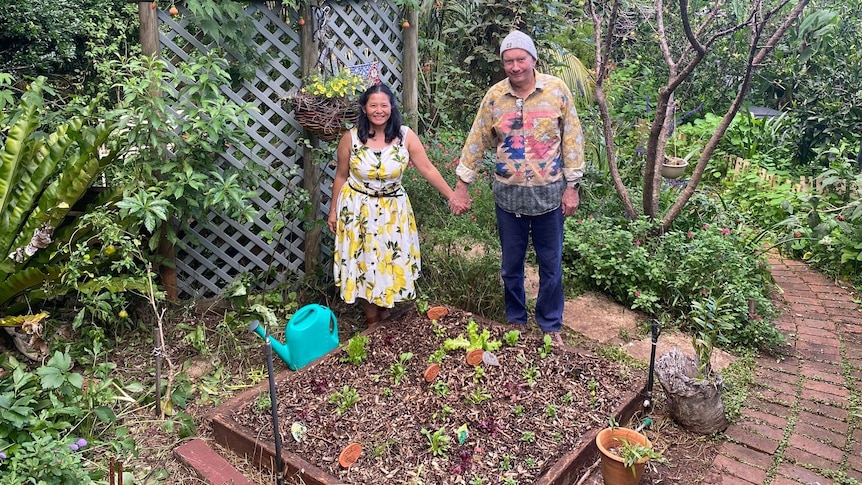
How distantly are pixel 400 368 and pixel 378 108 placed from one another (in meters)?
1.30

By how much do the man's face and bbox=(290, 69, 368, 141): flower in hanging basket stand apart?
93 centimetres

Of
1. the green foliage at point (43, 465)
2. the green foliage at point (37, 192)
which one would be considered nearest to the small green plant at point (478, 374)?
the green foliage at point (43, 465)

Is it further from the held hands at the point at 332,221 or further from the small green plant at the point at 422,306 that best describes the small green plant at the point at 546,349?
the held hands at the point at 332,221

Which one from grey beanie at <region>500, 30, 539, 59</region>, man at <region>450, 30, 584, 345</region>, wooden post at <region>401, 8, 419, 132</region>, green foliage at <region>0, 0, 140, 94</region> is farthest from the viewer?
green foliage at <region>0, 0, 140, 94</region>

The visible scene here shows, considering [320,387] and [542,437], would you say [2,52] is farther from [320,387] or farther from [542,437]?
[542,437]

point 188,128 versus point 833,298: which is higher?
point 188,128

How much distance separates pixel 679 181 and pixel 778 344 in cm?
251

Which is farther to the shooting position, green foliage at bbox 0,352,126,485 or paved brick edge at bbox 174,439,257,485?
paved brick edge at bbox 174,439,257,485

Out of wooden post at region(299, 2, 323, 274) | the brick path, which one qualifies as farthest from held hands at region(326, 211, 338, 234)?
the brick path

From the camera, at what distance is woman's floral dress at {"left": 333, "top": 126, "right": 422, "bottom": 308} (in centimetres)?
326

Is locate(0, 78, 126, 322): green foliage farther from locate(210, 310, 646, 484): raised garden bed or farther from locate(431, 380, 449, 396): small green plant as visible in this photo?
locate(431, 380, 449, 396): small green plant

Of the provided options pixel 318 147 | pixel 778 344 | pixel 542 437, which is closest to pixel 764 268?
pixel 778 344

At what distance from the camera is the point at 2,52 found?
556 centimetres

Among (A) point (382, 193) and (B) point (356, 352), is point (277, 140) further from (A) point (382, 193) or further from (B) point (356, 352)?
(B) point (356, 352)
